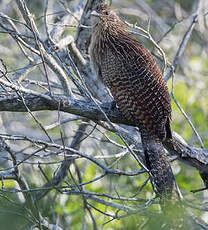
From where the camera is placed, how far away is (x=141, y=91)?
4.16m

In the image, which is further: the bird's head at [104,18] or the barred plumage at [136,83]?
the bird's head at [104,18]

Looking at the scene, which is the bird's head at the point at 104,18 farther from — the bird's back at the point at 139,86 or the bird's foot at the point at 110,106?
the bird's foot at the point at 110,106

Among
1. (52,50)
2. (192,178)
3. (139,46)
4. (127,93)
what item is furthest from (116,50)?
(192,178)

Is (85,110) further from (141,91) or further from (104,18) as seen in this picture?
(104,18)

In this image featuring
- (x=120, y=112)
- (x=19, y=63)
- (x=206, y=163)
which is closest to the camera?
(x=206, y=163)

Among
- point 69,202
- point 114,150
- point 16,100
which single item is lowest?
point 69,202

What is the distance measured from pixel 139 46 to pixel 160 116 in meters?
0.78

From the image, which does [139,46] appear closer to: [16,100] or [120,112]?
[120,112]

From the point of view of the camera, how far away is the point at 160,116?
409cm

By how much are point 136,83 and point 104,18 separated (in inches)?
37.2

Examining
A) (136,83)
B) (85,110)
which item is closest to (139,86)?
(136,83)

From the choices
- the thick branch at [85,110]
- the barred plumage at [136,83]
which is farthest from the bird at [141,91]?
the thick branch at [85,110]

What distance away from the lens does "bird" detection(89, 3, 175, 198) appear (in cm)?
392

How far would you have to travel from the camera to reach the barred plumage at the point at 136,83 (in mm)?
4070
